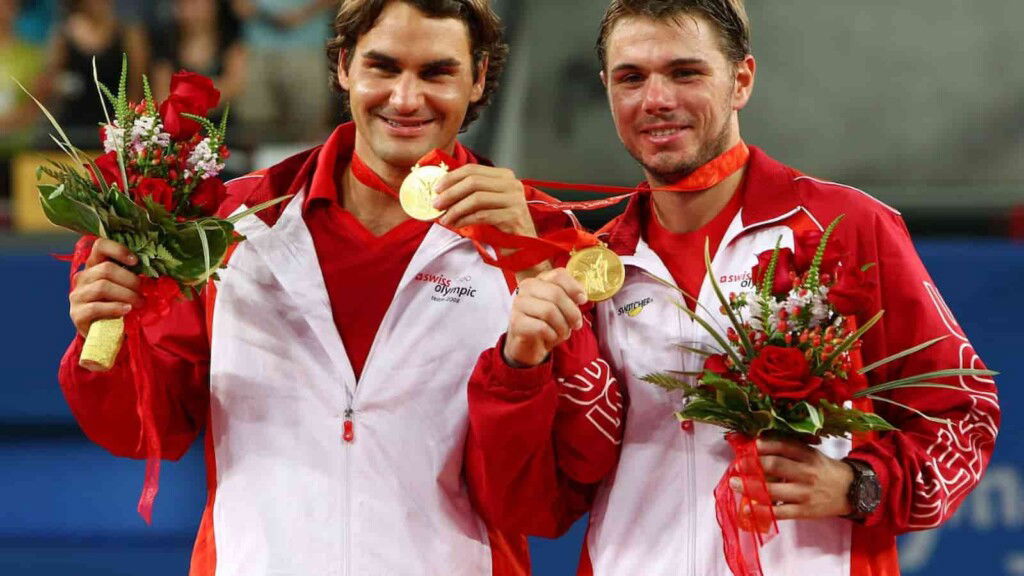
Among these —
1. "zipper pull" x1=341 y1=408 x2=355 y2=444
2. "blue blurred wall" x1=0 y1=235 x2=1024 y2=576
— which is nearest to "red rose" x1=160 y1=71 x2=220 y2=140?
"zipper pull" x1=341 y1=408 x2=355 y2=444

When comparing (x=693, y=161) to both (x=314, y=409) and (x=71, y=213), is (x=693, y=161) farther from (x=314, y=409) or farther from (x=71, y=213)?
(x=71, y=213)

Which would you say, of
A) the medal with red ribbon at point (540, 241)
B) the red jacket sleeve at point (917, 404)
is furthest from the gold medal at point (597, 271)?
the red jacket sleeve at point (917, 404)

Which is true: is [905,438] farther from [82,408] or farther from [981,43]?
[981,43]

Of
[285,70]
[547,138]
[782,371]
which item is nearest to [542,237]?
[782,371]

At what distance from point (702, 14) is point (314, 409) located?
103cm

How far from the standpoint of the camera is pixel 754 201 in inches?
103

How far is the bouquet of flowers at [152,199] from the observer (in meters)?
2.41

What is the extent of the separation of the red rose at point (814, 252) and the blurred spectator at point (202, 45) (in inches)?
146

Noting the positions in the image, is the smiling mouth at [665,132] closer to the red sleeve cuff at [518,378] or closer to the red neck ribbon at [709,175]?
the red neck ribbon at [709,175]

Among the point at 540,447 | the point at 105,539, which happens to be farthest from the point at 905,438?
the point at 105,539

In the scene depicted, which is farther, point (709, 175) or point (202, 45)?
point (202, 45)

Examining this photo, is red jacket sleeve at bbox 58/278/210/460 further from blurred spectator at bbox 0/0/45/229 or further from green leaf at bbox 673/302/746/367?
blurred spectator at bbox 0/0/45/229

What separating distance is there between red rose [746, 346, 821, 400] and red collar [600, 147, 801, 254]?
366mm

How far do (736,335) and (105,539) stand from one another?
270cm
